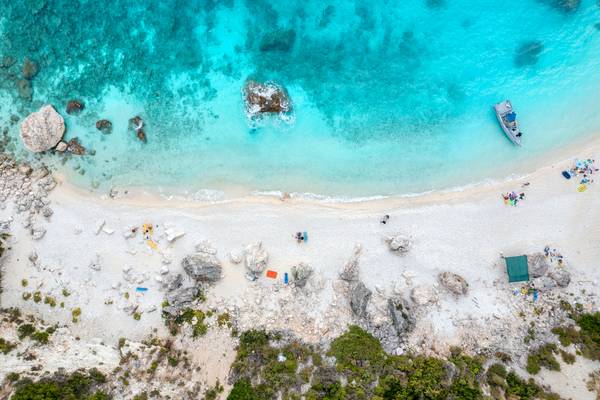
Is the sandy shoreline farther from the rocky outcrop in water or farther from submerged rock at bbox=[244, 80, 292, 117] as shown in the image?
submerged rock at bbox=[244, 80, 292, 117]

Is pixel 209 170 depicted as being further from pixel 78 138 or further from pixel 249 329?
pixel 249 329

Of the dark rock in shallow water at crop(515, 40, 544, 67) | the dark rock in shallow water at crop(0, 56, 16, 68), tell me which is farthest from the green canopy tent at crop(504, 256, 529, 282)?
the dark rock in shallow water at crop(0, 56, 16, 68)

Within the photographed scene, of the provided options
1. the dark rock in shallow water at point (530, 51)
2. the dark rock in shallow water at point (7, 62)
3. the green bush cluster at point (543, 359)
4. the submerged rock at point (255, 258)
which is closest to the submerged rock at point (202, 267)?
the submerged rock at point (255, 258)

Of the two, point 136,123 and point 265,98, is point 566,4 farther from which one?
point 136,123

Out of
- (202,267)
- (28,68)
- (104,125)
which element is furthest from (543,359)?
(28,68)

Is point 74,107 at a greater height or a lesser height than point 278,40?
lesser

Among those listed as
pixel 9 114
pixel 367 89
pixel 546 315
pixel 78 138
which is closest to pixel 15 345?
pixel 78 138
